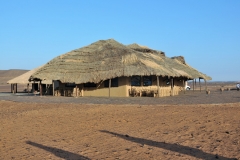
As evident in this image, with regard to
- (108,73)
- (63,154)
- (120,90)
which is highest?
(108,73)

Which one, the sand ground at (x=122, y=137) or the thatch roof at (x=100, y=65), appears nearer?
the sand ground at (x=122, y=137)

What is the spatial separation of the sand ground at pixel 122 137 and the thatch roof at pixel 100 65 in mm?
14549

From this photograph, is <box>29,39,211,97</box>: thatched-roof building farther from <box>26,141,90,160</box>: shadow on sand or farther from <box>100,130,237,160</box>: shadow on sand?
<box>26,141,90,160</box>: shadow on sand

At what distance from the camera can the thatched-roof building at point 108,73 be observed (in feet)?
90.3

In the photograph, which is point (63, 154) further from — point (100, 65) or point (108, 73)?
point (100, 65)

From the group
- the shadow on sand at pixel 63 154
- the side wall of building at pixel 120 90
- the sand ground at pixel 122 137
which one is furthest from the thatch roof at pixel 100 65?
the shadow on sand at pixel 63 154

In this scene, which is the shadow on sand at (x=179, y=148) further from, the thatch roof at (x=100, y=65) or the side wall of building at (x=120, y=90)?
the side wall of building at (x=120, y=90)

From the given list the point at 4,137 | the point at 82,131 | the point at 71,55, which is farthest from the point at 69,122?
the point at 71,55

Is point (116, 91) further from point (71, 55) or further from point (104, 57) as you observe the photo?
point (71, 55)

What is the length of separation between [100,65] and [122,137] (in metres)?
21.1

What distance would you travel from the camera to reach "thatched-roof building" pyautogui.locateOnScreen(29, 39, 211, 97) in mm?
27531

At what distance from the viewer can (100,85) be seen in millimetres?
29703

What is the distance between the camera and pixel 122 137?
8852 millimetres

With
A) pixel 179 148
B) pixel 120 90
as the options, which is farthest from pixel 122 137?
pixel 120 90
